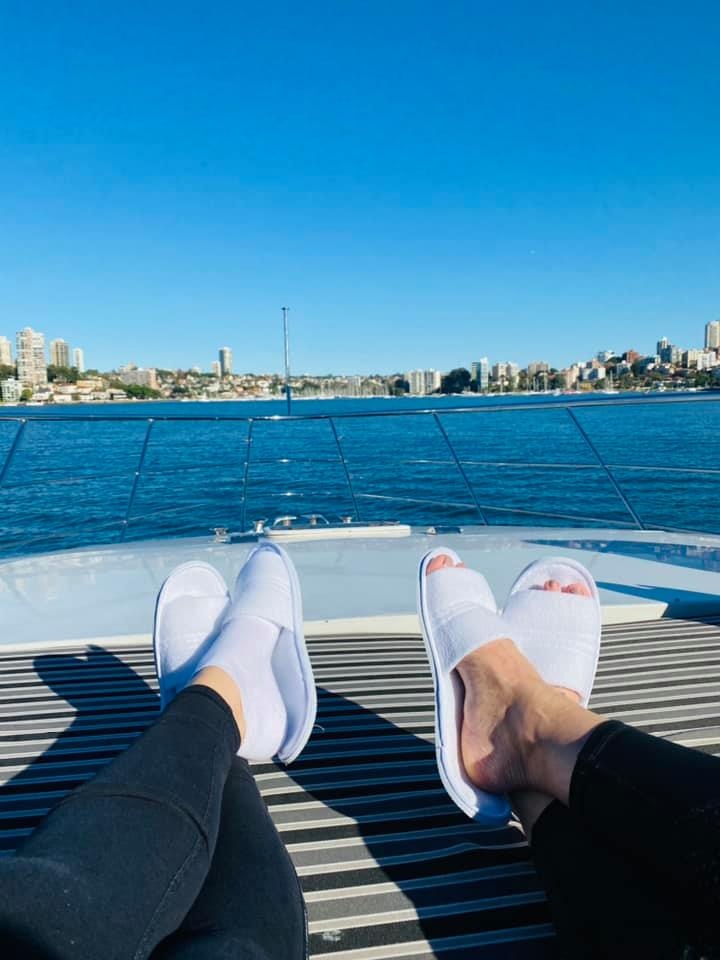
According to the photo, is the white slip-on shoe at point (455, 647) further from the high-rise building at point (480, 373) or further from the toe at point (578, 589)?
the high-rise building at point (480, 373)

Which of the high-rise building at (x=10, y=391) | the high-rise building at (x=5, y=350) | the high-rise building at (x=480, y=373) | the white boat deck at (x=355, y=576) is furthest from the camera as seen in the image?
the high-rise building at (x=5, y=350)

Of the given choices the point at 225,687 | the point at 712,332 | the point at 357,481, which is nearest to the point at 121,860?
the point at 225,687

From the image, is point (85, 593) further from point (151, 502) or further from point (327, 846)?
point (151, 502)

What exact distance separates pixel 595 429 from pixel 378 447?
20.7ft

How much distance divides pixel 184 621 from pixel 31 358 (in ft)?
54.9

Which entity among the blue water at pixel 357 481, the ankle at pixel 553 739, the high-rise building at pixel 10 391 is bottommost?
the blue water at pixel 357 481

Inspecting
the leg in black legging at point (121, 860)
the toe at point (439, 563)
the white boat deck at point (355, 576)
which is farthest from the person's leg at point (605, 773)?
the white boat deck at point (355, 576)

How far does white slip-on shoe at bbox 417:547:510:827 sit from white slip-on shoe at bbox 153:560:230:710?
272 millimetres

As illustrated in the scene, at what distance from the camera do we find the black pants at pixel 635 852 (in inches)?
14.5

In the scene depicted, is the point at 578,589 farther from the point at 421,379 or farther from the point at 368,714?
the point at 421,379

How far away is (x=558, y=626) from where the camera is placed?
0.77 m

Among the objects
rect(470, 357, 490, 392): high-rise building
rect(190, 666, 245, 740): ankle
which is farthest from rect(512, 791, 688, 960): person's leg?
rect(470, 357, 490, 392): high-rise building

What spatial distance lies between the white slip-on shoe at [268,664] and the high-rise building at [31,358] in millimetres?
12609

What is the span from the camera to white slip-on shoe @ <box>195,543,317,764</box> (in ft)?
2.23
